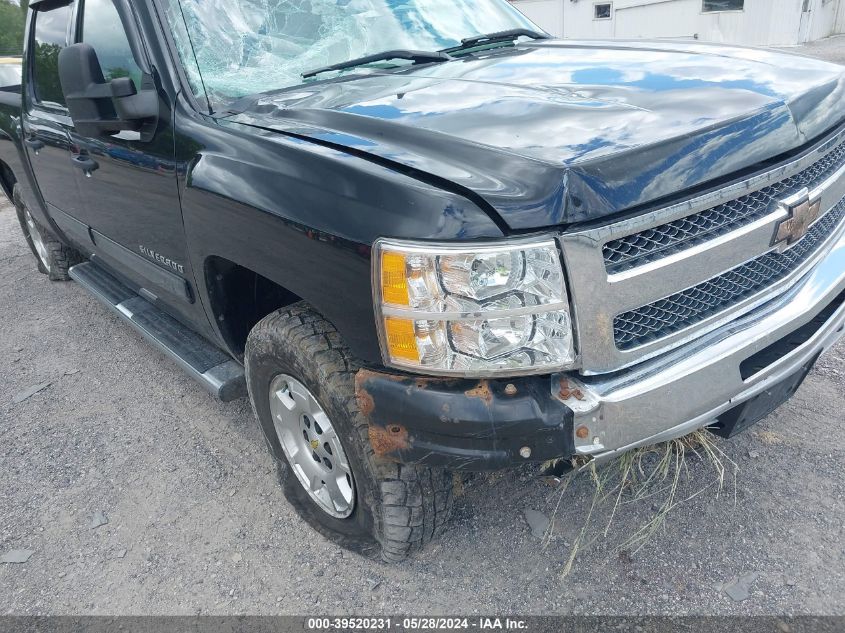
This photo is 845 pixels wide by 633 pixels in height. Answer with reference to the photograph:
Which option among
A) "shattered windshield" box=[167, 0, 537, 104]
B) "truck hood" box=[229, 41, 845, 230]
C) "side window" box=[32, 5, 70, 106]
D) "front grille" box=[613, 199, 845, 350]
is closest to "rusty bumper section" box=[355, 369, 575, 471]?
"front grille" box=[613, 199, 845, 350]

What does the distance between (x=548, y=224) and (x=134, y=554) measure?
1980mm

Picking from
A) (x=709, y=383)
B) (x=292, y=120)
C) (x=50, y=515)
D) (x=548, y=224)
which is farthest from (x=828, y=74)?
(x=50, y=515)

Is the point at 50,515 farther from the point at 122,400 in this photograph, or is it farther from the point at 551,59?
the point at 551,59

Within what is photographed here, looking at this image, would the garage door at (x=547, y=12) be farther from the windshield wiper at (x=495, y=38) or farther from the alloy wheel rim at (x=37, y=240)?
the windshield wiper at (x=495, y=38)

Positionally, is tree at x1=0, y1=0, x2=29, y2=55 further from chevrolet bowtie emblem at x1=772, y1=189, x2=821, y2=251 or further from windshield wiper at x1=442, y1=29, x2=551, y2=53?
chevrolet bowtie emblem at x1=772, y1=189, x2=821, y2=251

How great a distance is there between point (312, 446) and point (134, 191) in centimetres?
135

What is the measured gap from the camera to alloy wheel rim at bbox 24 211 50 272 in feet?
16.6

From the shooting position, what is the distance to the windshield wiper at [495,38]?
2.93 meters

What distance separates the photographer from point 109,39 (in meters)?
2.83

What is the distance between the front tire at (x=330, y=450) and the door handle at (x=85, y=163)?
139 centimetres

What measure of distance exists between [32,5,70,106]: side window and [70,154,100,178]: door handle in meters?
0.36

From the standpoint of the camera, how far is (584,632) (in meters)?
1.99

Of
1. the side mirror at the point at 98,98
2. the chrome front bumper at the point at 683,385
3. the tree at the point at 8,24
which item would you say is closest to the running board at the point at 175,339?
the side mirror at the point at 98,98

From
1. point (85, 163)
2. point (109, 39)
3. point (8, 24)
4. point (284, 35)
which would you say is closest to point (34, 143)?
point (85, 163)
